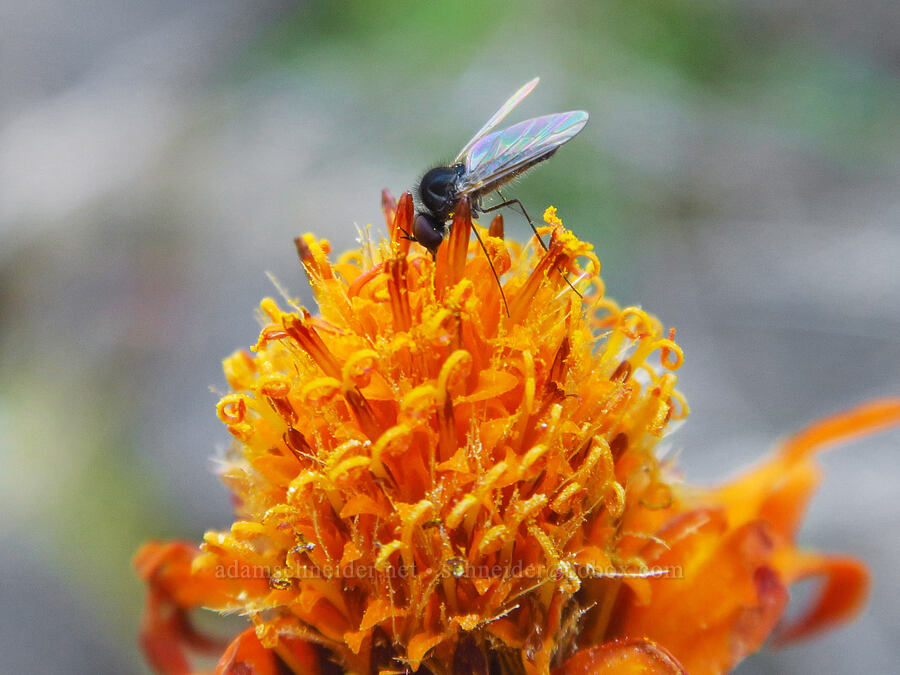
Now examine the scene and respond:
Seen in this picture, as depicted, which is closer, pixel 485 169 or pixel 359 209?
pixel 485 169

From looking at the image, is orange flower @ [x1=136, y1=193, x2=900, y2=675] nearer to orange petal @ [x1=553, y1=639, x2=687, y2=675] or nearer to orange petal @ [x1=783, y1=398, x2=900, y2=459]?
orange petal @ [x1=553, y1=639, x2=687, y2=675]

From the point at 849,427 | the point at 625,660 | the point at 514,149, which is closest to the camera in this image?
the point at 625,660

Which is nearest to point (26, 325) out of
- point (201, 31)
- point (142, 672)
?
point (142, 672)

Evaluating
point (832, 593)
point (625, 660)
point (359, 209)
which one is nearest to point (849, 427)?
point (832, 593)

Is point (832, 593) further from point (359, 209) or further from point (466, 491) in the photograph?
point (359, 209)

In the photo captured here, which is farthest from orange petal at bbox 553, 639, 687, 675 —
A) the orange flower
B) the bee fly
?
the bee fly

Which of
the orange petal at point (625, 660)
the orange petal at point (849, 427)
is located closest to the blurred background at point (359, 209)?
the orange petal at point (849, 427)

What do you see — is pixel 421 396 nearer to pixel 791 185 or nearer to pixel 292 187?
pixel 292 187
